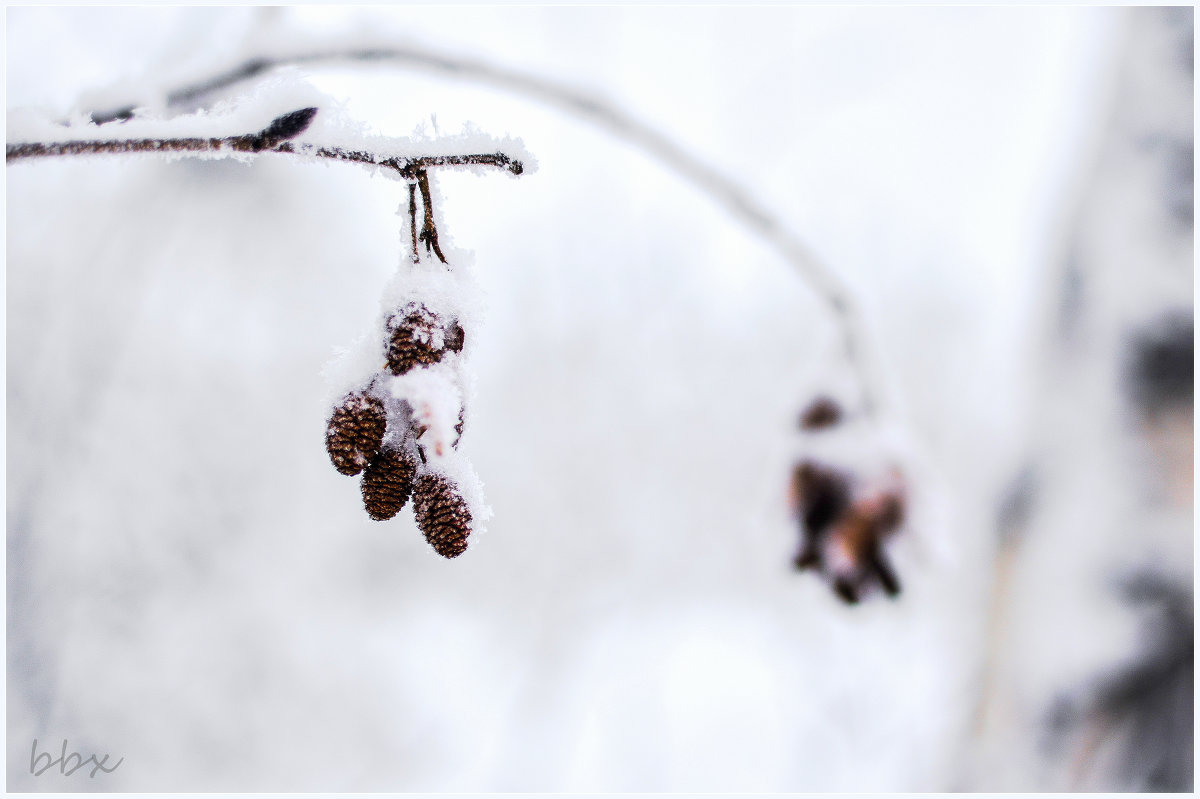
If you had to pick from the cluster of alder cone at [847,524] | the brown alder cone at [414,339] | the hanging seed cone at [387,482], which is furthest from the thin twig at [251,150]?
the cluster of alder cone at [847,524]

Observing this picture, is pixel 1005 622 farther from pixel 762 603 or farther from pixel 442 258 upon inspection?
pixel 762 603

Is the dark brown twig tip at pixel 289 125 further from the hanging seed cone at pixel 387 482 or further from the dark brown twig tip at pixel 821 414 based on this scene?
the dark brown twig tip at pixel 821 414

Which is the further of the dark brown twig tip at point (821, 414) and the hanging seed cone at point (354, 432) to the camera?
the dark brown twig tip at point (821, 414)

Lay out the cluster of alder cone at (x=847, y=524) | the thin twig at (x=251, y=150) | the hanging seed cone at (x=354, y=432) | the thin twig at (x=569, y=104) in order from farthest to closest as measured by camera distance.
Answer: the cluster of alder cone at (x=847, y=524) → the thin twig at (x=569, y=104) → the hanging seed cone at (x=354, y=432) → the thin twig at (x=251, y=150)

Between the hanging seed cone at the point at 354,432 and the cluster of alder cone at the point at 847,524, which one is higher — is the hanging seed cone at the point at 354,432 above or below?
above

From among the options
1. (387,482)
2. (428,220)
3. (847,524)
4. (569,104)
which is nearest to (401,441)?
(387,482)

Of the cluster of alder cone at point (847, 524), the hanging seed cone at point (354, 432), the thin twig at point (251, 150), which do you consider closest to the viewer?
the thin twig at point (251, 150)

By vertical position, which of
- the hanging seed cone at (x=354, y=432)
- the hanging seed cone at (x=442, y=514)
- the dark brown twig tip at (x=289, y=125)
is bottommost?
the hanging seed cone at (x=442, y=514)
